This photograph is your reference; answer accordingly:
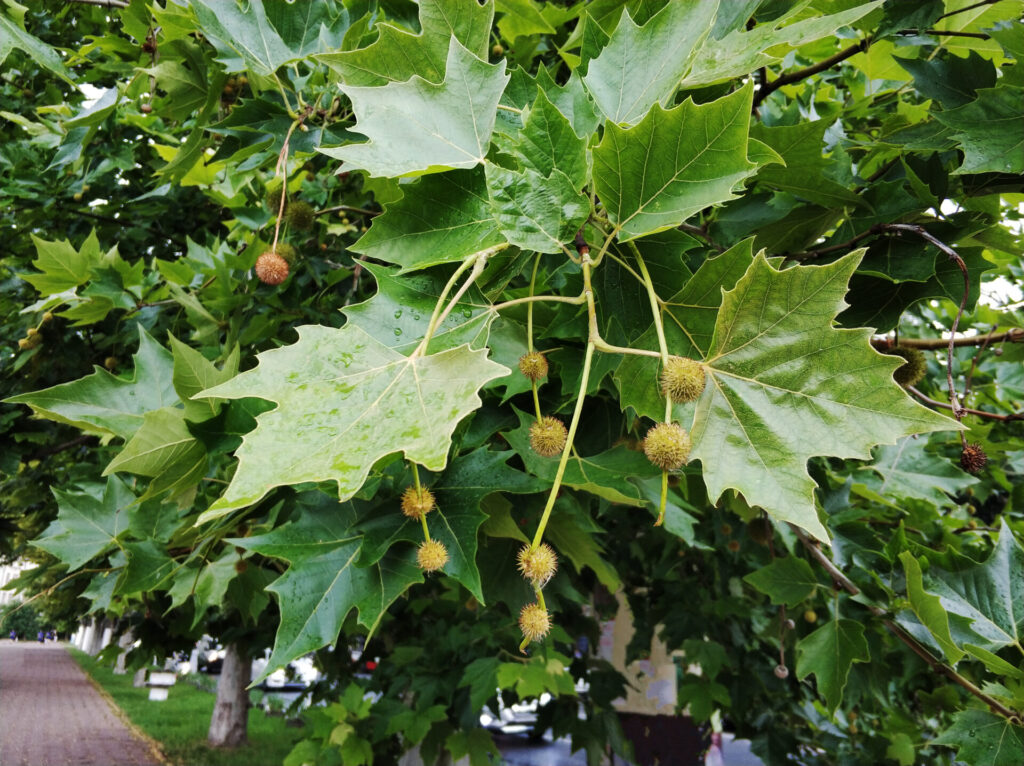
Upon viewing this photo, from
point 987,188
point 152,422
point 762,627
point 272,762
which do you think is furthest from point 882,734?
point 272,762

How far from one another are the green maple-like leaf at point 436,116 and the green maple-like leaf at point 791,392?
0.48m

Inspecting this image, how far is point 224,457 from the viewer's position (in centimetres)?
170

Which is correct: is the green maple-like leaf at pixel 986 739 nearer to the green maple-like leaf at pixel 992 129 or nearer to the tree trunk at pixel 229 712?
the green maple-like leaf at pixel 992 129

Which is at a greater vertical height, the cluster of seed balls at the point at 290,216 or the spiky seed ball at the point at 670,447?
the cluster of seed balls at the point at 290,216

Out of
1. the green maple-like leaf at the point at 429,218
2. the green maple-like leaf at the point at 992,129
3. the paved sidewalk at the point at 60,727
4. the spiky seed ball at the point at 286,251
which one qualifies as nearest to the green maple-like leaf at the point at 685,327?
the green maple-like leaf at the point at 429,218

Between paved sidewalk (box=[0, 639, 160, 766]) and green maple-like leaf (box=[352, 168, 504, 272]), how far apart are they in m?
10.6

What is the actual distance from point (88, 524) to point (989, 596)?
2578 mm

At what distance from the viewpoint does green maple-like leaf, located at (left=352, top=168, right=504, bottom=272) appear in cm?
116

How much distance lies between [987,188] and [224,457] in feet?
6.20

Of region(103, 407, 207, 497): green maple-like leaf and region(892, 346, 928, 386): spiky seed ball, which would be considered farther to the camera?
region(892, 346, 928, 386): spiky seed ball

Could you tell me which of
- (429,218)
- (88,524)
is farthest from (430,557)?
(88,524)

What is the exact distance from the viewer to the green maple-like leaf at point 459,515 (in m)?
1.32

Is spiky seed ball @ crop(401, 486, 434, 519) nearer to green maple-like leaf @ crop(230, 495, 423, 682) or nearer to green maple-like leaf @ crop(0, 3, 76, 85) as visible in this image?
green maple-like leaf @ crop(230, 495, 423, 682)

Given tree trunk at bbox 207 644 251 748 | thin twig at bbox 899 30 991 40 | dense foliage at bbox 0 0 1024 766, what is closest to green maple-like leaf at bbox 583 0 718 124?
dense foliage at bbox 0 0 1024 766
